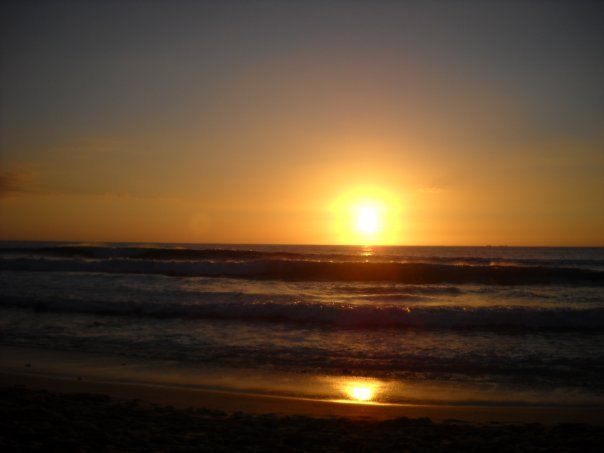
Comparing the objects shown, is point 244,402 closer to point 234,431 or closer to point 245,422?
point 245,422

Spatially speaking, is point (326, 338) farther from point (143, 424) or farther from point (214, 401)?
point (143, 424)

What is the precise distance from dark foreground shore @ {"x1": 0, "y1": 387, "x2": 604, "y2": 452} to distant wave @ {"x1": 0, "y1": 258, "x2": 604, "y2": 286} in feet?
65.3

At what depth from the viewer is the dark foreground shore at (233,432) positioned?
429 cm

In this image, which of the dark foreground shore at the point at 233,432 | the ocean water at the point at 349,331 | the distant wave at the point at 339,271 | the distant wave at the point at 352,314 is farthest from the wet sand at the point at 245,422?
the distant wave at the point at 339,271

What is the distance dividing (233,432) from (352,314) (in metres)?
8.42

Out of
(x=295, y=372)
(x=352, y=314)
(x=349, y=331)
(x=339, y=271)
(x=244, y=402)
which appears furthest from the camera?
(x=339, y=271)

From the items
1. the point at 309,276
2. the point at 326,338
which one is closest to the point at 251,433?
the point at 326,338

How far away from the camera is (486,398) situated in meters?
6.54

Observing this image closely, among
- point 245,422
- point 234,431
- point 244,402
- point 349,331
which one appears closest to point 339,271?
point 349,331

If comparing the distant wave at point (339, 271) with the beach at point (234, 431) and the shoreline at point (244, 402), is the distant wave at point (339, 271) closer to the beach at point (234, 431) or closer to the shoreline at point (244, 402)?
the shoreline at point (244, 402)

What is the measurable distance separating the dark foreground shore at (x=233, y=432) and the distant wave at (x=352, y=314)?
695 cm

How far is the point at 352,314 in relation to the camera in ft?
42.7

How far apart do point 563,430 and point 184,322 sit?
29.7 ft

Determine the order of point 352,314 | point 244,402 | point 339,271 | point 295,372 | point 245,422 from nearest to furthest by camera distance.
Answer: point 245,422, point 244,402, point 295,372, point 352,314, point 339,271
